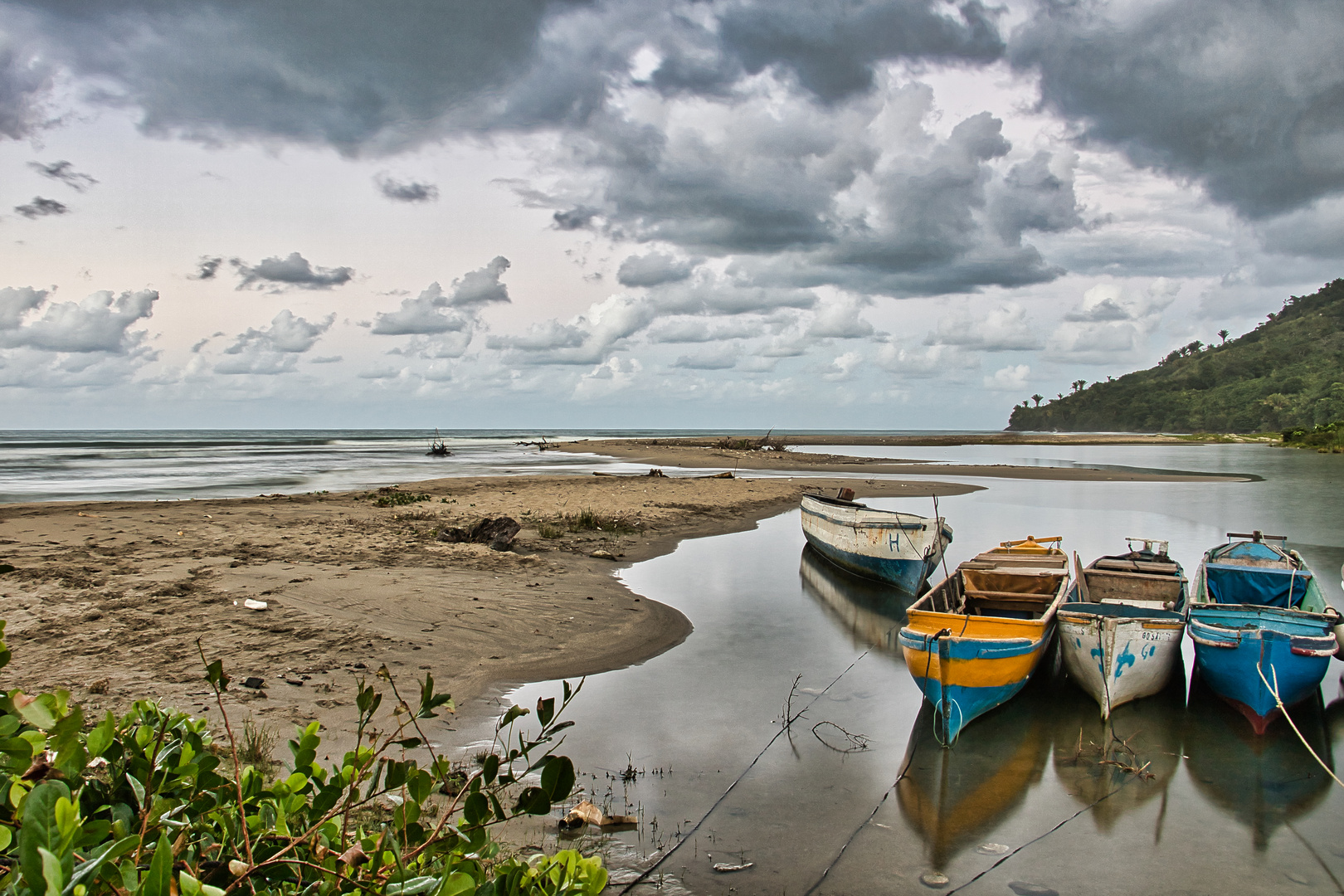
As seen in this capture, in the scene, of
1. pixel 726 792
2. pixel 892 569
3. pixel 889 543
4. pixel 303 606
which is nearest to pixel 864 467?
pixel 892 569

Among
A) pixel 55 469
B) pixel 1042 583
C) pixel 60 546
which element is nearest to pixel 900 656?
pixel 1042 583

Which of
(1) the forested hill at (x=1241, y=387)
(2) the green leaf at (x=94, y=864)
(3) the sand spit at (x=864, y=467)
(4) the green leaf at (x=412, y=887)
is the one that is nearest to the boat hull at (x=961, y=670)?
(4) the green leaf at (x=412, y=887)

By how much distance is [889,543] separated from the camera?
51.5ft

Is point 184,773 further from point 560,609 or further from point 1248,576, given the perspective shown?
point 1248,576

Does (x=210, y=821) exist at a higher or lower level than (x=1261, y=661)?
higher

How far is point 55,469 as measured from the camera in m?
43.6

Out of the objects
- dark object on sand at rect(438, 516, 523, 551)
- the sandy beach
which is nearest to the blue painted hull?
the sandy beach

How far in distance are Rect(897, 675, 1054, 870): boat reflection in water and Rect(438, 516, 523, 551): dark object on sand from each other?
10513 millimetres

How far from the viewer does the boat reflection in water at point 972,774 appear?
22.0 ft

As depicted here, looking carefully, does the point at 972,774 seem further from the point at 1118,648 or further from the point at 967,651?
the point at 1118,648

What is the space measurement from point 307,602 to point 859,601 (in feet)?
34.4

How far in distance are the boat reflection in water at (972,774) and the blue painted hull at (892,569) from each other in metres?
5.78

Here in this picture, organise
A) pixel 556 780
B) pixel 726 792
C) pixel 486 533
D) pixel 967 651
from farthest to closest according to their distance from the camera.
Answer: pixel 486 533 < pixel 967 651 < pixel 726 792 < pixel 556 780

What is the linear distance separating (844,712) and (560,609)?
5.29 metres
